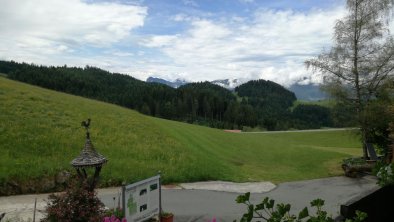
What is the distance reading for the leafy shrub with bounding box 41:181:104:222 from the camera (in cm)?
1173

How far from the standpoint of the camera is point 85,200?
12.1 metres

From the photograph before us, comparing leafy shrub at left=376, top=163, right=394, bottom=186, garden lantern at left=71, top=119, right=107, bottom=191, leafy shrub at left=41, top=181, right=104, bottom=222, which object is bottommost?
leafy shrub at left=41, top=181, right=104, bottom=222

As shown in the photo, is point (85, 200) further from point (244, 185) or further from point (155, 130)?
point (155, 130)

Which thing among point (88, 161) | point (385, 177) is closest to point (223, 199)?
point (88, 161)

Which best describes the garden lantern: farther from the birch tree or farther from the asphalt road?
the birch tree

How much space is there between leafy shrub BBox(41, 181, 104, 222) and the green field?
32.9 feet

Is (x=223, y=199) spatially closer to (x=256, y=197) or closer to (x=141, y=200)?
(x=256, y=197)

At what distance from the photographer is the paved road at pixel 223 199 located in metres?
17.3

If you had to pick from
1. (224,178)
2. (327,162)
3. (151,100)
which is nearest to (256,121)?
(151,100)

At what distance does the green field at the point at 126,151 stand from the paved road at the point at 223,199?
2.29 metres

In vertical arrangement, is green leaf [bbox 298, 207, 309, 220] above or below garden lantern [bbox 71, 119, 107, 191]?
above

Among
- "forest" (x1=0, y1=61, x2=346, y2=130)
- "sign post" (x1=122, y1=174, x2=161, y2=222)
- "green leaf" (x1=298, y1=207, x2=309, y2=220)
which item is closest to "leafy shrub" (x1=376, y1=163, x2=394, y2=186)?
"green leaf" (x1=298, y1=207, x2=309, y2=220)

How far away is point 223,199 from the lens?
20875 millimetres

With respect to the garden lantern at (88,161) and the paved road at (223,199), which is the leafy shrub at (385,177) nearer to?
the garden lantern at (88,161)
